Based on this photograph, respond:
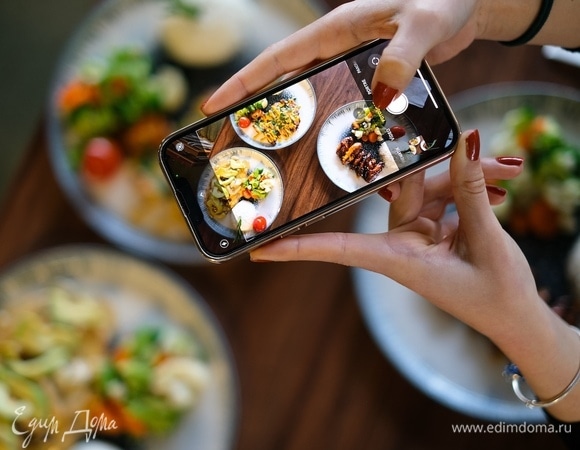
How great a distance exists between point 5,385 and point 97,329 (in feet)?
0.49

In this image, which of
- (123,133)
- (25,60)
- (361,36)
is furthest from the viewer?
(25,60)

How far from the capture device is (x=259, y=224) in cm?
64

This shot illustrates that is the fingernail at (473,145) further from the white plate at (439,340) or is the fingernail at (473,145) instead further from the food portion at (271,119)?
the white plate at (439,340)

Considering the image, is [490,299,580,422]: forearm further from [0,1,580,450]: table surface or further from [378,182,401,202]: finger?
[0,1,580,450]: table surface

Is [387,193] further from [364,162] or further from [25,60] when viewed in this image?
[25,60]

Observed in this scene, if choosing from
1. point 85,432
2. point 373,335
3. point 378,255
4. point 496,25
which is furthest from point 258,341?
point 496,25

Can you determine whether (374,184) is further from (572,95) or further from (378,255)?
(572,95)

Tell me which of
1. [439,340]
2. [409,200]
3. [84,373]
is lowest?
[439,340]

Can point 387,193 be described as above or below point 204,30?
below

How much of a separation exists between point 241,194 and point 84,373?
466mm

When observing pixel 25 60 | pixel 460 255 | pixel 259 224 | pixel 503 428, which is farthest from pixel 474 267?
pixel 25 60

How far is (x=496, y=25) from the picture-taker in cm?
74

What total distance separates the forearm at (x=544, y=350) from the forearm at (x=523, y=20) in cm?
33

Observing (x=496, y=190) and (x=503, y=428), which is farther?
(x=503, y=428)
